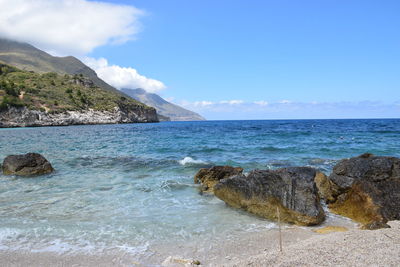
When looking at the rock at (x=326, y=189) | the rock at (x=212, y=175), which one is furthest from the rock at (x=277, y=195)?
the rock at (x=212, y=175)

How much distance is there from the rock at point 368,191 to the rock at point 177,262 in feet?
16.2

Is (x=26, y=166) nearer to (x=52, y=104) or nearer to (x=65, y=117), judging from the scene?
(x=65, y=117)

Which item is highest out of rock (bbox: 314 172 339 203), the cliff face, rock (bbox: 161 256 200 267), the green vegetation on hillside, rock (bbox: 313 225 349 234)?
the green vegetation on hillside

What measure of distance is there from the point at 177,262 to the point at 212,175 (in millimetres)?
7228

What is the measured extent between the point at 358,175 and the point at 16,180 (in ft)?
53.7

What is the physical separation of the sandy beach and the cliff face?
304ft

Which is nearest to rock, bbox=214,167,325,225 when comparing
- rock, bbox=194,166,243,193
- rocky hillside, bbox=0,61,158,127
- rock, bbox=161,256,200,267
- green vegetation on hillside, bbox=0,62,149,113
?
rock, bbox=194,166,243,193

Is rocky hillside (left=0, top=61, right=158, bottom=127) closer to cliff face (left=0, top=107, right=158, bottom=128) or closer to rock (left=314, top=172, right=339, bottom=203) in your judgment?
cliff face (left=0, top=107, right=158, bottom=128)

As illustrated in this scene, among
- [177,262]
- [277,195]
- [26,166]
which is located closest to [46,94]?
[26,166]

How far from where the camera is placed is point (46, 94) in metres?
103

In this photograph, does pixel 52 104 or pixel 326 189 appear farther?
pixel 52 104

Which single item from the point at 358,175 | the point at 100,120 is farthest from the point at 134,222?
the point at 100,120

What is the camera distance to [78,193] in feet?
35.7

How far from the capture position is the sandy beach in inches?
190
